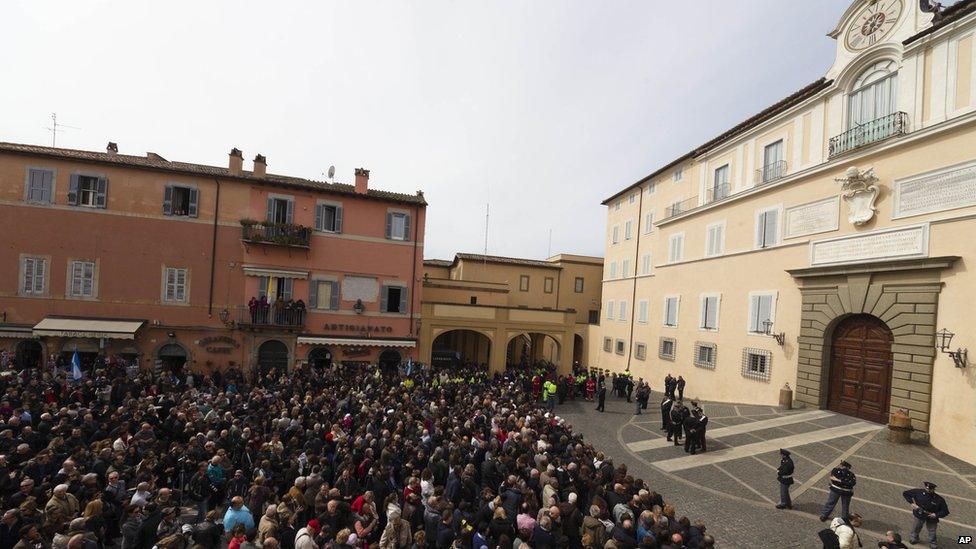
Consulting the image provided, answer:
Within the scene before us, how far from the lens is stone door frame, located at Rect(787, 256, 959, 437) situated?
14.1 metres

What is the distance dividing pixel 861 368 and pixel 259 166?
92.9 feet

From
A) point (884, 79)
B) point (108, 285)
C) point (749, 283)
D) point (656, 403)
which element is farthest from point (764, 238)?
point (108, 285)

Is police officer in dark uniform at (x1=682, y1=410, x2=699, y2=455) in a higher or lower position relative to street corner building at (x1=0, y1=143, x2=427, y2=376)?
lower

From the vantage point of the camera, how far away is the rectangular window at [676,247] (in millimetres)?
26984

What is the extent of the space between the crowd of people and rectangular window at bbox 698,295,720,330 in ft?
43.5

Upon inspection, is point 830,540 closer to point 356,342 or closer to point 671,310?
point 671,310

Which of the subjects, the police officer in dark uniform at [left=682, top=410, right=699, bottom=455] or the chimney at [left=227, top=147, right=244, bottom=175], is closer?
the police officer in dark uniform at [left=682, top=410, right=699, bottom=455]

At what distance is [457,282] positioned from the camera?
31.5 meters

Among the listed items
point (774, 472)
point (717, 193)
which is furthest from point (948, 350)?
point (717, 193)

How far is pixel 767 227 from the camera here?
20.7m

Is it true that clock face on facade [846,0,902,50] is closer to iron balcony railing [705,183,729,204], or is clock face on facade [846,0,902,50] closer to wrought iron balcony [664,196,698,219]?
iron balcony railing [705,183,729,204]

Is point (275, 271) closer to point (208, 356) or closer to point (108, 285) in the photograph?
point (208, 356)

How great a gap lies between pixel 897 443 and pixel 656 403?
9715 millimetres

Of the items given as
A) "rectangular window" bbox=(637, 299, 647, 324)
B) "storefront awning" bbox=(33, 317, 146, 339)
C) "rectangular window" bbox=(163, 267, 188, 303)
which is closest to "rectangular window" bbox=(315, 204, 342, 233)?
"rectangular window" bbox=(163, 267, 188, 303)
